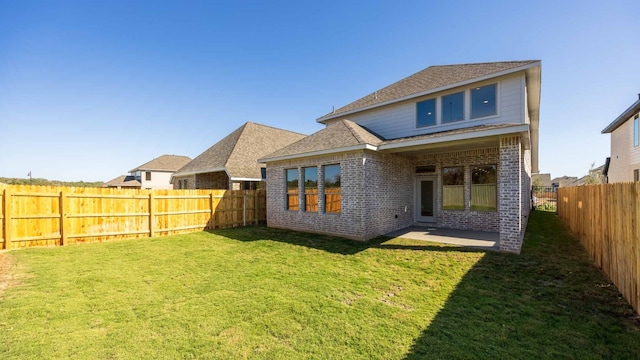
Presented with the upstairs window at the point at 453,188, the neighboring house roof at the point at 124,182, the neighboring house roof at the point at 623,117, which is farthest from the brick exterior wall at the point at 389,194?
the neighboring house roof at the point at 124,182

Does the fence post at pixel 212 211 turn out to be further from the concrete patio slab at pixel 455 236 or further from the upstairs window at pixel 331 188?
the concrete patio slab at pixel 455 236

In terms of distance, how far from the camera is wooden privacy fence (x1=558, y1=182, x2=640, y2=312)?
396cm

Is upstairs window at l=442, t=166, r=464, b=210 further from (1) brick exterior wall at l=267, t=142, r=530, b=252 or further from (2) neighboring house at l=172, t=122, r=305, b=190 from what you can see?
(2) neighboring house at l=172, t=122, r=305, b=190

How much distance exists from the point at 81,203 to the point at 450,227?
14952mm

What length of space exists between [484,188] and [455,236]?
2812 mm

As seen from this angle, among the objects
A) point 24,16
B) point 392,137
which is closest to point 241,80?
point 24,16

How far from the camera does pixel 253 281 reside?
5.49 metres

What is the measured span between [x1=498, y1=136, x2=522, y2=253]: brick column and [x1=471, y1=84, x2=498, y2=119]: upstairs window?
2233 mm

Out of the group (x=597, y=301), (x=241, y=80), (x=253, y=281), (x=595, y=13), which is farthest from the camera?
(x=241, y=80)

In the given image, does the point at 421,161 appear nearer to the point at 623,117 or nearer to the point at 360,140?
the point at 360,140

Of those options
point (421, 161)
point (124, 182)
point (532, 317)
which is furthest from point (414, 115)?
point (124, 182)

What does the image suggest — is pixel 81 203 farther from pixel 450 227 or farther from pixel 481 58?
pixel 481 58

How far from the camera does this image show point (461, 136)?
25.5 ft

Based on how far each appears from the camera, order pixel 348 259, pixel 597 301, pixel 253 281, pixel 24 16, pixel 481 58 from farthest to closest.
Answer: pixel 481 58 < pixel 24 16 < pixel 348 259 < pixel 253 281 < pixel 597 301
